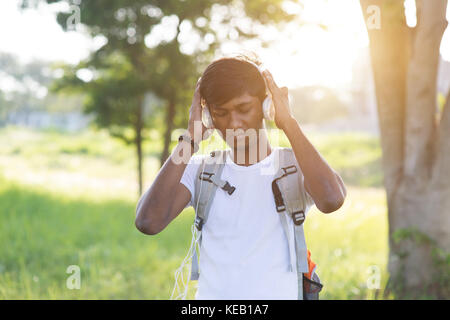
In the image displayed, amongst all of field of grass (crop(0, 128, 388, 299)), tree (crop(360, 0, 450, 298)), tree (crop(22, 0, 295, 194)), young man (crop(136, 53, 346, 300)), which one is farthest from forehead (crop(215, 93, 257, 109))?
tree (crop(22, 0, 295, 194))

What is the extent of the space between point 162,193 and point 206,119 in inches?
14.9

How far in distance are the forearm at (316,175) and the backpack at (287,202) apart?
8 centimetres

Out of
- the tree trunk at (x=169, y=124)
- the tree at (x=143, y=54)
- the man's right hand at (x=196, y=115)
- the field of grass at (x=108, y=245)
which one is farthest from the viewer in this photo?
the tree trunk at (x=169, y=124)

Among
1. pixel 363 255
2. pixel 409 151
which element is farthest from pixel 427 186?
pixel 363 255

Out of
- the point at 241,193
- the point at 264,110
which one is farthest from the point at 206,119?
the point at 241,193

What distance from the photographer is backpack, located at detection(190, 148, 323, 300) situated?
196cm

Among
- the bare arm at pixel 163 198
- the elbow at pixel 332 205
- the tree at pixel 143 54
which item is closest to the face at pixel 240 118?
the bare arm at pixel 163 198

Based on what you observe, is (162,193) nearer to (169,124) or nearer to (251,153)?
(251,153)

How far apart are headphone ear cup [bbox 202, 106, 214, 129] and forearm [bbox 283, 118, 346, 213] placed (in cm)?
36

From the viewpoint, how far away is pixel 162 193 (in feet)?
6.71

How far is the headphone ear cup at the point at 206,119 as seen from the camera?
2107 millimetres

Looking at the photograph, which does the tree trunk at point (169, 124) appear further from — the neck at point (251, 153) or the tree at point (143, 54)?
the neck at point (251, 153)
